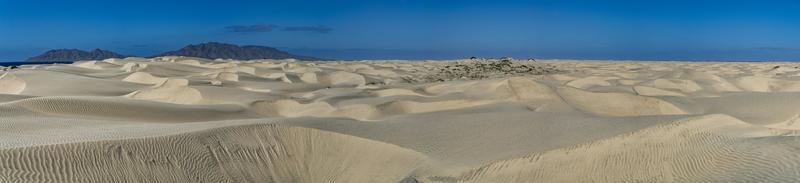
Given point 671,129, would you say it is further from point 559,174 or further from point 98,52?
point 98,52

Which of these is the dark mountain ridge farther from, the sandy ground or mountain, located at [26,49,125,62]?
the sandy ground

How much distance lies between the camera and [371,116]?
32.8ft

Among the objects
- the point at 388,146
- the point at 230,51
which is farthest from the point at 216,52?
the point at 388,146

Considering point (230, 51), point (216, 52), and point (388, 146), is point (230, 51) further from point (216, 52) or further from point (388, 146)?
point (388, 146)

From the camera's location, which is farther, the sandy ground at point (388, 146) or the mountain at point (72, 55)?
the mountain at point (72, 55)

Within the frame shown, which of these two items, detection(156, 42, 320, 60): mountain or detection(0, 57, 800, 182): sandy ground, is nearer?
detection(0, 57, 800, 182): sandy ground

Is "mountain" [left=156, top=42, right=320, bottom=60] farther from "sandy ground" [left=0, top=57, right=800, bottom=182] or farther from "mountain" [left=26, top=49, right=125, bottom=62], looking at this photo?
"sandy ground" [left=0, top=57, right=800, bottom=182]

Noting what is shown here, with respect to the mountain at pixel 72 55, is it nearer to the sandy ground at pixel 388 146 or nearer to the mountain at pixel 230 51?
the mountain at pixel 230 51

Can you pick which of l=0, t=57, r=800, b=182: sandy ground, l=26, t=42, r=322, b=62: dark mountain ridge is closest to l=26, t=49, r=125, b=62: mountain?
l=26, t=42, r=322, b=62: dark mountain ridge

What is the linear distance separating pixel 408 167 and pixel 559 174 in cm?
148

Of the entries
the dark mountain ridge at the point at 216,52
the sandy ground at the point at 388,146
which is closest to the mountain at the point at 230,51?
the dark mountain ridge at the point at 216,52

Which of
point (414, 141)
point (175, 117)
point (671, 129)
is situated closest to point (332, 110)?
point (175, 117)

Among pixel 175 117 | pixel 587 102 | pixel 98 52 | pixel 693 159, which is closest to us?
pixel 693 159

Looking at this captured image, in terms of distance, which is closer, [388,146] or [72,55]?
[388,146]
